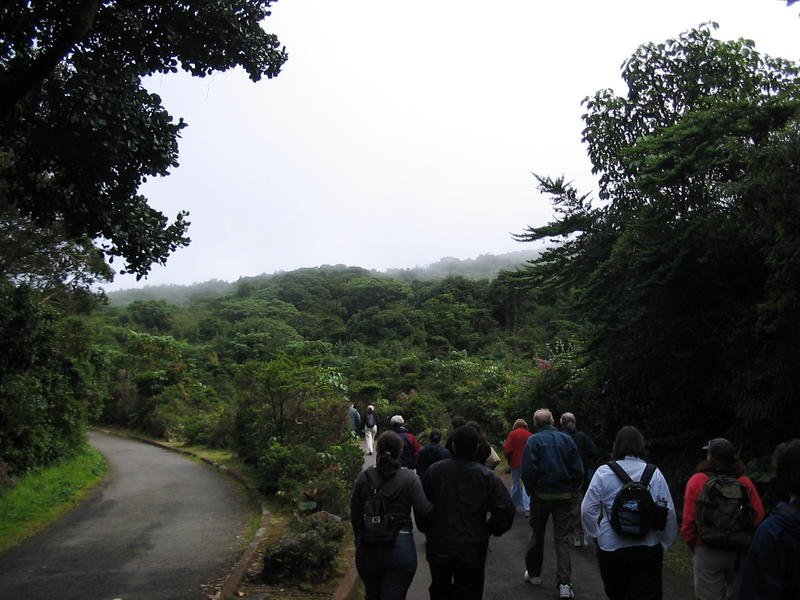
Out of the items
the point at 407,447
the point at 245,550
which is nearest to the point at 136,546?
the point at 245,550

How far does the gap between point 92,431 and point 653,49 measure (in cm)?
2817

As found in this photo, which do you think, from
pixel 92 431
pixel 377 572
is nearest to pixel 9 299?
pixel 377 572

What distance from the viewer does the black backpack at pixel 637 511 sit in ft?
13.8

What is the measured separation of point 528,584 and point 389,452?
120 inches

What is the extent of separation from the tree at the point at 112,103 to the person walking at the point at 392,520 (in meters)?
4.97

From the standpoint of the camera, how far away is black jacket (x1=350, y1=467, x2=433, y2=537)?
169 inches

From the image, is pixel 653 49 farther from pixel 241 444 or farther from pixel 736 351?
pixel 241 444

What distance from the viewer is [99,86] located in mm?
6914

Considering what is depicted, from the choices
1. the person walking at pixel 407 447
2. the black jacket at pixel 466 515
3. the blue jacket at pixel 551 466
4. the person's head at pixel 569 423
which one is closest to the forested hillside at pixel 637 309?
the person walking at pixel 407 447

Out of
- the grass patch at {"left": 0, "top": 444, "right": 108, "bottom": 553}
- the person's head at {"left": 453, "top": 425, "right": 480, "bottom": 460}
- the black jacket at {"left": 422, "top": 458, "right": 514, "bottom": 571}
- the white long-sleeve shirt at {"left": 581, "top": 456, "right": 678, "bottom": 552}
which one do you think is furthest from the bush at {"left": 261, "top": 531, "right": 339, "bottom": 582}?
the grass patch at {"left": 0, "top": 444, "right": 108, "bottom": 553}

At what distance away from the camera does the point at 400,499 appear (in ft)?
14.3

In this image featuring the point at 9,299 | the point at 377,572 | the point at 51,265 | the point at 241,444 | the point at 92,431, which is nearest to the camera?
the point at 377,572

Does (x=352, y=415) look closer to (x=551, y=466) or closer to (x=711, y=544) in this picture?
(x=551, y=466)

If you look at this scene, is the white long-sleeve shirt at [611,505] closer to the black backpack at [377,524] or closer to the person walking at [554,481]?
the black backpack at [377,524]
